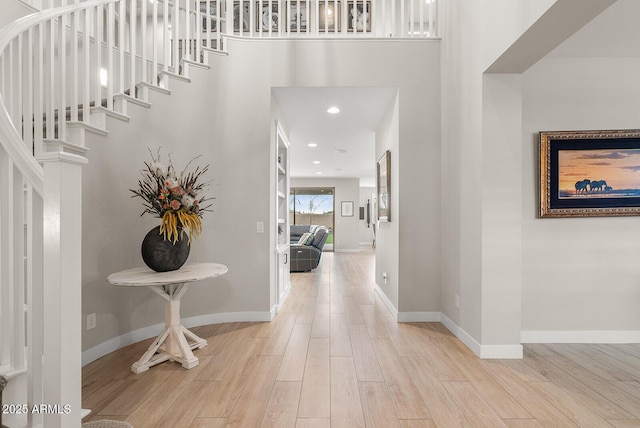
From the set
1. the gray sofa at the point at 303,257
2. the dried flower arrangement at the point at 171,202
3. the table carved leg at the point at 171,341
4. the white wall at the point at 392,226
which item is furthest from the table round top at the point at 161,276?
the gray sofa at the point at 303,257

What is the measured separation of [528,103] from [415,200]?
4.43 ft

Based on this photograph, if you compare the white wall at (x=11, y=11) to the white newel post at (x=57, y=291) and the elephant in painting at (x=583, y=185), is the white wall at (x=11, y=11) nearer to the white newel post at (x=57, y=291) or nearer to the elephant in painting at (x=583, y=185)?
the white newel post at (x=57, y=291)

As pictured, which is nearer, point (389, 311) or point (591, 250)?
point (591, 250)

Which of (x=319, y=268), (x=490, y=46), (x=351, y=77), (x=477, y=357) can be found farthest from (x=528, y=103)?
(x=319, y=268)

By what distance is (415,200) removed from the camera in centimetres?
369

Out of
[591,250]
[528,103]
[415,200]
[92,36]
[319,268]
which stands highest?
[92,36]

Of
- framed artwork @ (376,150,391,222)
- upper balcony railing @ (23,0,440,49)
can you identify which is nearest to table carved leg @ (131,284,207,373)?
upper balcony railing @ (23,0,440,49)

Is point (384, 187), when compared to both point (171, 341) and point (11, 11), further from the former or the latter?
point (11, 11)

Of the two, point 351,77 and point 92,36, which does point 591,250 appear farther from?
point 92,36

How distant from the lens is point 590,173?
2.97 meters

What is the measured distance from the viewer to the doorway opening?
1204 centimetres

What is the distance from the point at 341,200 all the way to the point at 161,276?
9551mm

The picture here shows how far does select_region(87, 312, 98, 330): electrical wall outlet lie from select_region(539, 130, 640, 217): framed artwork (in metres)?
3.89

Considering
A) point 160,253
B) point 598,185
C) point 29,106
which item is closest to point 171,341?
point 160,253
